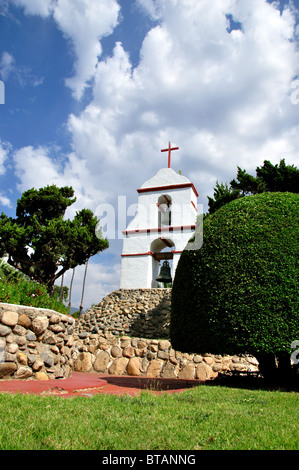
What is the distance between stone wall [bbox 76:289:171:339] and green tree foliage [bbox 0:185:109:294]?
33.0ft

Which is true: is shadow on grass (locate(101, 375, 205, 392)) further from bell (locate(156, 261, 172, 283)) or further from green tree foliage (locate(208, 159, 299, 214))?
green tree foliage (locate(208, 159, 299, 214))

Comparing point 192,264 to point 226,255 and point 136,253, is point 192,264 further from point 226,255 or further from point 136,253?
point 136,253

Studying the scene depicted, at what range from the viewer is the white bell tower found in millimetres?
15547

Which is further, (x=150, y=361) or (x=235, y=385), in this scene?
(x=150, y=361)

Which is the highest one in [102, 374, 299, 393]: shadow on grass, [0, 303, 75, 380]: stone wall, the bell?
the bell

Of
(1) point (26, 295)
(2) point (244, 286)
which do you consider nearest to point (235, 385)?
(2) point (244, 286)

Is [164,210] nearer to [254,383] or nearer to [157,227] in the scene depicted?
[157,227]

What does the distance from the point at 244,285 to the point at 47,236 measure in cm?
2017

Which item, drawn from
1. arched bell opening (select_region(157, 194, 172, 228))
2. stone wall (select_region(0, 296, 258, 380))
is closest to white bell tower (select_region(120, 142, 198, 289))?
arched bell opening (select_region(157, 194, 172, 228))

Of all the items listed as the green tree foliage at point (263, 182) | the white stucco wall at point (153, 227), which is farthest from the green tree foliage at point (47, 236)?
the green tree foliage at point (263, 182)

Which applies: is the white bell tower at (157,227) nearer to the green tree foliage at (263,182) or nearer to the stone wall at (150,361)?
the green tree foliage at (263,182)

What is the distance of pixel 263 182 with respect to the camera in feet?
55.2

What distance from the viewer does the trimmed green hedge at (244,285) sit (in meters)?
6.05
